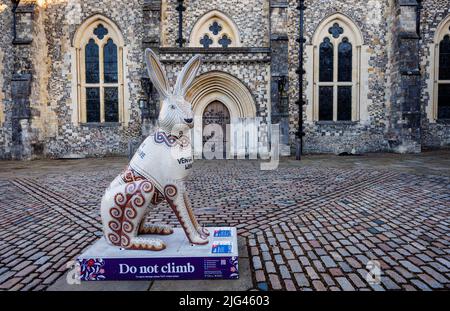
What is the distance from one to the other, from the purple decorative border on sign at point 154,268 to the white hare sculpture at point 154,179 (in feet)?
0.55

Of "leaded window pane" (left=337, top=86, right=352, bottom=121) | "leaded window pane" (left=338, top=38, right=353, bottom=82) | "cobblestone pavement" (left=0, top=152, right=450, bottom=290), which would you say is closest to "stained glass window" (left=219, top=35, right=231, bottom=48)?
"leaded window pane" (left=338, top=38, right=353, bottom=82)

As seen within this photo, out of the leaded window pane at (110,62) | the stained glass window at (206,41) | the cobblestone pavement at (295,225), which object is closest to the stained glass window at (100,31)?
the leaded window pane at (110,62)

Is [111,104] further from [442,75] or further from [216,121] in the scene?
[442,75]

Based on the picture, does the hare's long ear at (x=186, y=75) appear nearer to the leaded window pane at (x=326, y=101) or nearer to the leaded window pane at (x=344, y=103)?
the leaded window pane at (x=326, y=101)

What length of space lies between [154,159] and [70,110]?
14810 mm

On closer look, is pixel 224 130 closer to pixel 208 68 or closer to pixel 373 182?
pixel 208 68

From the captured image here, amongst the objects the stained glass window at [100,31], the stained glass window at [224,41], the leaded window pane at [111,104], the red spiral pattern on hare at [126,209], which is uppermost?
the stained glass window at [100,31]

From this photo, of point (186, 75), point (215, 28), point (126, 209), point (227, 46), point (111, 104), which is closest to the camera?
point (126, 209)

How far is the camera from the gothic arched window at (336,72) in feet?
49.7

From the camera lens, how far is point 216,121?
14.5 m

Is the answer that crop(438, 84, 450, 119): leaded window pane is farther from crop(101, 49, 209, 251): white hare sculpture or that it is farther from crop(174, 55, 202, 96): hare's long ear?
crop(101, 49, 209, 251): white hare sculpture

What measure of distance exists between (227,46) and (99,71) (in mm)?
7066

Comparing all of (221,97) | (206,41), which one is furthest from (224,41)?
(221,97)

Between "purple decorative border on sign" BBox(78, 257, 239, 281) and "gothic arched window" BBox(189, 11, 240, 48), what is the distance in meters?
14.3
